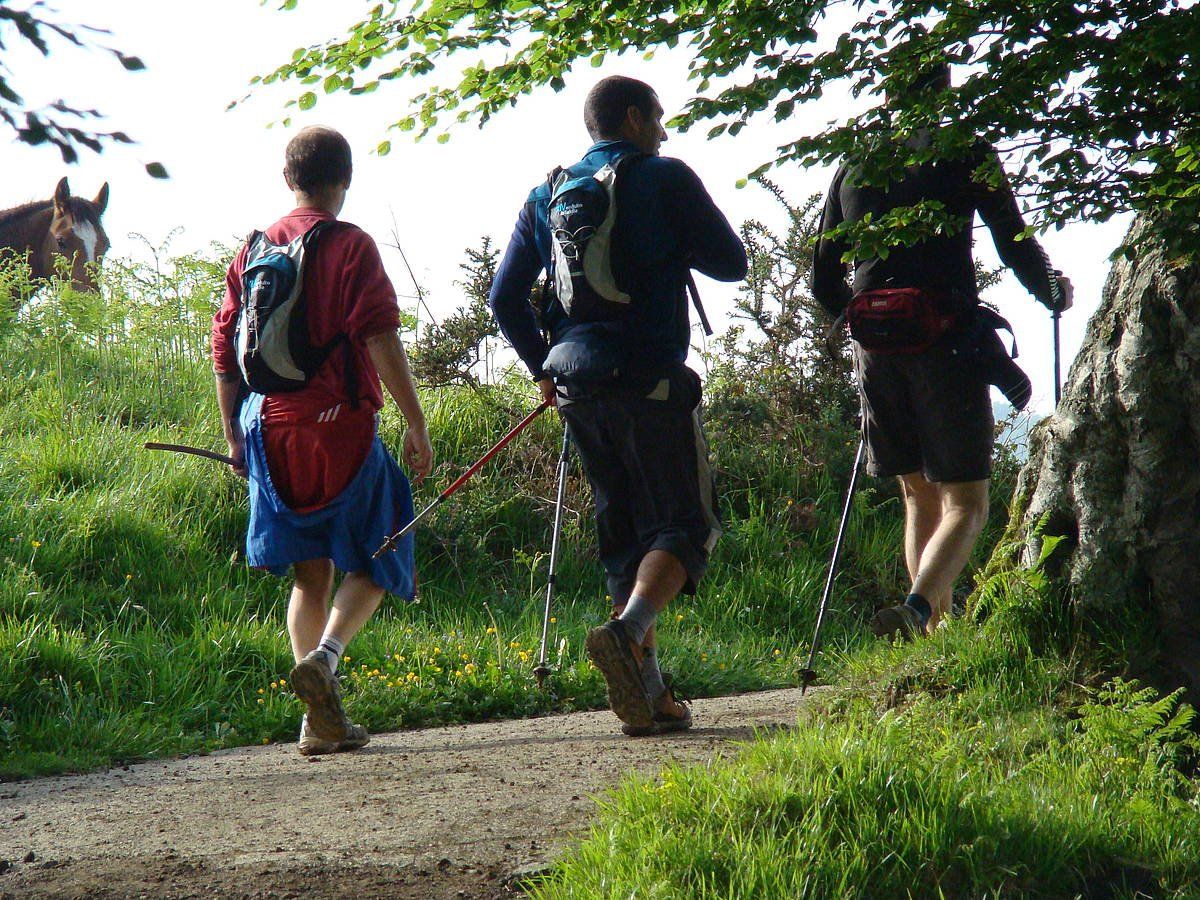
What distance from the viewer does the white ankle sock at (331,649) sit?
447 centimetres

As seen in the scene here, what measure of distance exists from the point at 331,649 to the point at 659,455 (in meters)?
1.38

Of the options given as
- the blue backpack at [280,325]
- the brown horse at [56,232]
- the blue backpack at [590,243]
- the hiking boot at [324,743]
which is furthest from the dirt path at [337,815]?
the brown horse at [56,232]

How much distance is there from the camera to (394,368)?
4551mm

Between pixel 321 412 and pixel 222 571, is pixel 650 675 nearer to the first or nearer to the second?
pixel 321 412

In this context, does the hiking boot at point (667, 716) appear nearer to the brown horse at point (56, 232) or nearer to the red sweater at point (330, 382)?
the red sweater at point (330, 382)

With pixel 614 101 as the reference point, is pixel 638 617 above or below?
below

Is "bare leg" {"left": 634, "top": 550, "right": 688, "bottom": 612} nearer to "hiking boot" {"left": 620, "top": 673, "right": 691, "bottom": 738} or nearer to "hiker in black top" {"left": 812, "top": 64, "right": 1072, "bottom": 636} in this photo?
"hiking boot" {"left": 620, "top": 673, "right": 691, "bottom": 738}

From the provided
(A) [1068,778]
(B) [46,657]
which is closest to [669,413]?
(A) [1068,778]

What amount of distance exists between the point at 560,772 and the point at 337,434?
1.48 m

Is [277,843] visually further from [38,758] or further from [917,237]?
[917,237]

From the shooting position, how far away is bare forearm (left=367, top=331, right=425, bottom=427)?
454 cm

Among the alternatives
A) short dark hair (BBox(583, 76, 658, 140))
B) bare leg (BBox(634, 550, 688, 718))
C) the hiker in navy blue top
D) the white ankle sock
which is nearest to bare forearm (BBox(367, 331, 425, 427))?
the hiker in navy blue top

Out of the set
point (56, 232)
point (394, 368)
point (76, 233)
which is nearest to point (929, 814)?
point (394, 368)

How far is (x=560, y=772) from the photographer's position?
13.4ft
